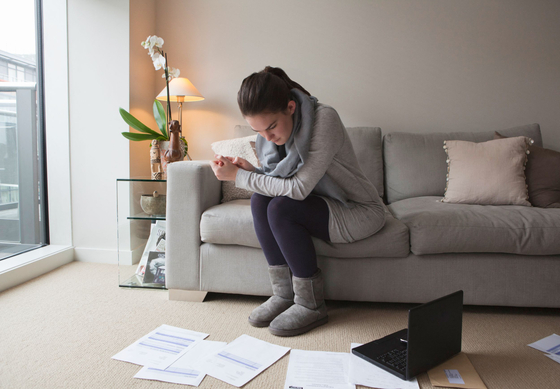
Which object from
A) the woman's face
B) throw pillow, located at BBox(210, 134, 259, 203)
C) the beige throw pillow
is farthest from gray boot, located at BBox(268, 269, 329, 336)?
the beige throw pillow

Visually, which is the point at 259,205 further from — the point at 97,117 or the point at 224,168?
the point at 97,117

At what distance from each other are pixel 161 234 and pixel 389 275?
1.07 m

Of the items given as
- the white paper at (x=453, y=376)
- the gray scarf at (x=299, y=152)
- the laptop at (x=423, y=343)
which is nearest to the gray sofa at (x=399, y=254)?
the gray scarf at (x=299, y=152)

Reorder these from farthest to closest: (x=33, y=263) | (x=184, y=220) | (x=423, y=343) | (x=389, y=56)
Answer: (x=389, y=56) → (x=33, y=263) → (x=184, y=220) → (x=423, y=343)

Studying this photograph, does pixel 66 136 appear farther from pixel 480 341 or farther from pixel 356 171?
pixel 480 341

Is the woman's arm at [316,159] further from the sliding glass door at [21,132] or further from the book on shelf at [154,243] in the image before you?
the sliding glass door at [21,132]

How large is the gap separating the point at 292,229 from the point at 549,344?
0.96 metres

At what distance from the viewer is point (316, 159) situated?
1.35 metres

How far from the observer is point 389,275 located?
155 centimetres

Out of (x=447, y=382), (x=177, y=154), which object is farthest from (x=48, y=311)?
(x=447, y=382)

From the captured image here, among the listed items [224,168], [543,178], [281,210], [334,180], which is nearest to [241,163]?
[224,168]

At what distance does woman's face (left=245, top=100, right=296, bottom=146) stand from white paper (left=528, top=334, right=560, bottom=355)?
1.11 metres

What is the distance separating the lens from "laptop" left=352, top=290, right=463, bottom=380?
3.41 ft

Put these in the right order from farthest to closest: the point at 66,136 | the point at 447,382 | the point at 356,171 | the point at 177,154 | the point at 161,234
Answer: the point at 66,136
the point at 177,154
the point at 161,234
the point at 356,171
the point at 447,382
